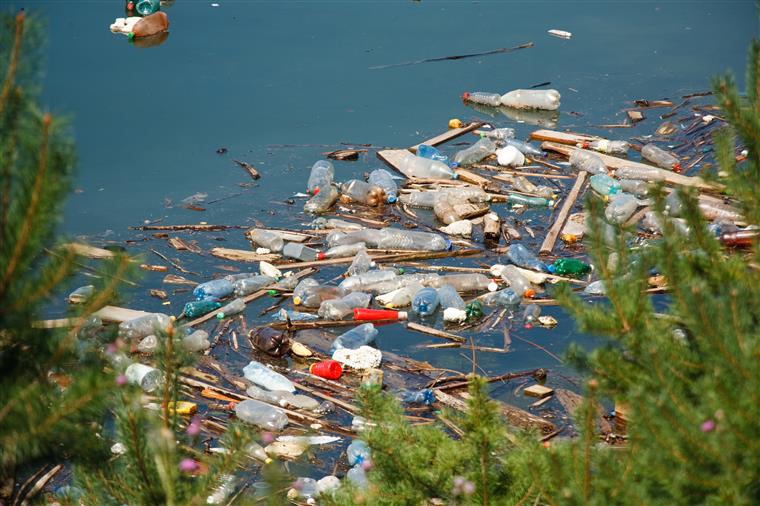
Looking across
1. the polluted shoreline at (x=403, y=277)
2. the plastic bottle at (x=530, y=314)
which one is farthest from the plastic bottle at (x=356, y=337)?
the plastic bottle at (x=530, y=314)

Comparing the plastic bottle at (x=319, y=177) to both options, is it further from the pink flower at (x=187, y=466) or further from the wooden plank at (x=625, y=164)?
the pink flower at (x=187, y=466)

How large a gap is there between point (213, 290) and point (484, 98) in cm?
453

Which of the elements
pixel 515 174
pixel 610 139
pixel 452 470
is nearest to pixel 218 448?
pixel 452 470

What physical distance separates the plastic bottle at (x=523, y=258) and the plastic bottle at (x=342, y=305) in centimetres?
113

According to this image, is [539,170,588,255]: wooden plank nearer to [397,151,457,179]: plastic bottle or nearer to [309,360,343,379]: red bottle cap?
[397,151,457,179]: plastic bottle

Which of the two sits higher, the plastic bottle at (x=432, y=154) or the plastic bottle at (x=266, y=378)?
the plastic bottle at (x=266, y=378)

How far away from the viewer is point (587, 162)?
26.4ft

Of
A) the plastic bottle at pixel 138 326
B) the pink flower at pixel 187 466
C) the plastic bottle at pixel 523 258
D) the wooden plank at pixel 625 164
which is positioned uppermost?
the pink flower at pixel 187 466

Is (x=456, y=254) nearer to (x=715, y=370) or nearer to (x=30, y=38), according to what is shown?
(x=715, y=370)

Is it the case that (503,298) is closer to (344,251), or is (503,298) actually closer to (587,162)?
(344,251)

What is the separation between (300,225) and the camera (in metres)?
7.08

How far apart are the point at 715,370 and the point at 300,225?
16.7ft

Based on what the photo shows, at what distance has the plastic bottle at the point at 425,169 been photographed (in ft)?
26.1

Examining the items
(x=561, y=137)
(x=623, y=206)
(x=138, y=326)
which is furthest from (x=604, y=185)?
(x=138, y=326)
